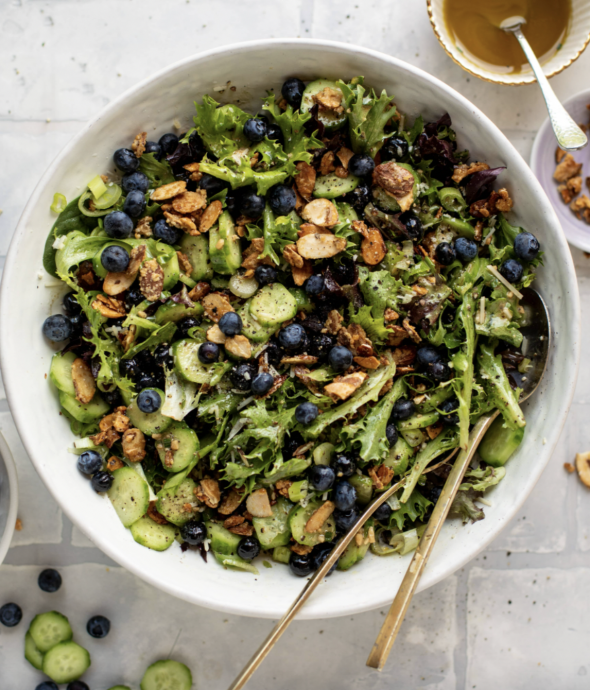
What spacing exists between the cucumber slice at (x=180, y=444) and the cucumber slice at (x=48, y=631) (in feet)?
3.44

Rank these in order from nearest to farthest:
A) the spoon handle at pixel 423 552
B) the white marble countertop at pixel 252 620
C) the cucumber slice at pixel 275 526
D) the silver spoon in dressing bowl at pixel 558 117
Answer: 1. the spoon handle at pixel 423 552
2. the cucumber slice at pixel 275 526
3. the silver spoon in dressing bowl at pixel 558 117
4. the white marble countertop at pixel 252 620

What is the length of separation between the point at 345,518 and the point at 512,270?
1.05m

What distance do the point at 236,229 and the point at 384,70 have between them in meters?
0.75

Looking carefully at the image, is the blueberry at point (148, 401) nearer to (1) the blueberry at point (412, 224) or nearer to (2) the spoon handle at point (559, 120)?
(1) the blueberry at point (412, 224)

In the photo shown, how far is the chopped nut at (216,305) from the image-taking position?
1982 millimetres

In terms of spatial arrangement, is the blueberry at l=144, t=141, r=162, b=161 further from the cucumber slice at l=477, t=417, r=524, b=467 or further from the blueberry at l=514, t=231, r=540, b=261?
the cucumber slice at l=477, t=417, r=524, b=467

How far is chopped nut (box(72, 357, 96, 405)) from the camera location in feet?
6.52

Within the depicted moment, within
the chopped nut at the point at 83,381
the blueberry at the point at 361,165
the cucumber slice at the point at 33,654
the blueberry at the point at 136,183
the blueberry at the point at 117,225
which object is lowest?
the cucumber slice at the point at 33,654

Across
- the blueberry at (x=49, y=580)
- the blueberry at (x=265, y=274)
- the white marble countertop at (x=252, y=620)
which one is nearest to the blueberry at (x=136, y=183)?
the blueberry at (x=265, y=274)

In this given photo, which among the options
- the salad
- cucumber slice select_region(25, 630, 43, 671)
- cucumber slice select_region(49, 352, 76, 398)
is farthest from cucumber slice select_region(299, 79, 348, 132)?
cucumber slice select_region(25, 630, 43, 671)

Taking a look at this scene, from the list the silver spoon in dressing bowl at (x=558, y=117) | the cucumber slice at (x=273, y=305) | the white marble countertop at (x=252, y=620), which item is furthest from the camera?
the white marble countertop at (x=252, y=620)

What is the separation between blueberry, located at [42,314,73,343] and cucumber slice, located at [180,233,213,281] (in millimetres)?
468

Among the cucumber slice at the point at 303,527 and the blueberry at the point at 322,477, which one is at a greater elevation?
the blueberry at the point at 322,477

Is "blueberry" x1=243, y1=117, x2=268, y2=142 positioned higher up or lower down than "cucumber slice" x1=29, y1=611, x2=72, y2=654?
higher up
